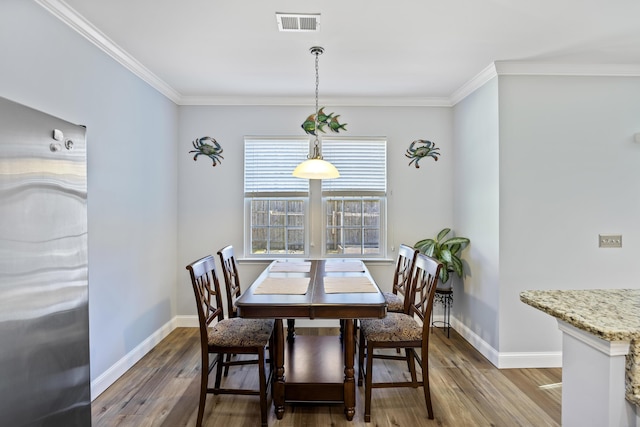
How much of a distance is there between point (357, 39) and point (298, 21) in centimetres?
50

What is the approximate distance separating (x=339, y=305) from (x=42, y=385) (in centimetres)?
149

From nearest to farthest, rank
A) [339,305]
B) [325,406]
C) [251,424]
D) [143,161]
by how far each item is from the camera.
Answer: [339,305], [251,424], [325,406], [143,161]

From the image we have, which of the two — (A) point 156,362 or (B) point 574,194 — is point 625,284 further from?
(A) point 156,362

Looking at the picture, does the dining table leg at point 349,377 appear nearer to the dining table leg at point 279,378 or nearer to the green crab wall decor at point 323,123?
the dining table leg at point 279,378

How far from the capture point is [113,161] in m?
2.84

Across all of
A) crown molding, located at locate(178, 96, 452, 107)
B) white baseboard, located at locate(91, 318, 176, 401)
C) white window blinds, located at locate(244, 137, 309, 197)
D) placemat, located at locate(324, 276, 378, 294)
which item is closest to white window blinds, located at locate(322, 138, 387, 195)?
white window blinds, located at locate(244, 137, 309, 197)

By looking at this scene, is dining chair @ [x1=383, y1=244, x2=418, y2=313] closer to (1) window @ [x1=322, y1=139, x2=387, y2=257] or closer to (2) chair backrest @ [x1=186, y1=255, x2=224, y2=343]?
(1) window @ [x1=322, y1=139, x2=387, y2=257]

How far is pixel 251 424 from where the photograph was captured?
2295 mm

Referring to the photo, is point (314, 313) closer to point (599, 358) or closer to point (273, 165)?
point (599, 358)

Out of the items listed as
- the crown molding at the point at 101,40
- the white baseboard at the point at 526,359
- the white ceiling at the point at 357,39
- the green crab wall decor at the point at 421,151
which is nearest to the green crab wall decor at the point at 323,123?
the white ceiling at the point at 357,39

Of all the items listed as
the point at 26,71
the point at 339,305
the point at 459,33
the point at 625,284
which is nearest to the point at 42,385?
the point at 339,305

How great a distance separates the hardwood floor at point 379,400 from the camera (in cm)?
234

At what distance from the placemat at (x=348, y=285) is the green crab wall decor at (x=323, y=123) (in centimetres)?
197

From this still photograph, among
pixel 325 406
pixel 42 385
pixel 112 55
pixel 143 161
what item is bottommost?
pixel 325 406
